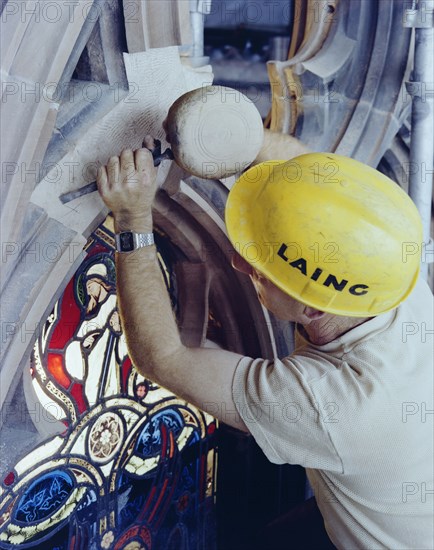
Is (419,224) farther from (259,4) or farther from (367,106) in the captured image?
(259,4)

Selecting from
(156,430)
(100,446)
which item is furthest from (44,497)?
(156,430)

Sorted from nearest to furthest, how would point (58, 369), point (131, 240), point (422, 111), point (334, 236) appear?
point (334, 236), point (131, 240), point (58, 369), point (422, 111)

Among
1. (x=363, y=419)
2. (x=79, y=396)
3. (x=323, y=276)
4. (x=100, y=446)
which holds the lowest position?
(x=100, y=446)

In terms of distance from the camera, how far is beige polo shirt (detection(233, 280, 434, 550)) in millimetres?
1938

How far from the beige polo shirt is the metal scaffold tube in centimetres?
100

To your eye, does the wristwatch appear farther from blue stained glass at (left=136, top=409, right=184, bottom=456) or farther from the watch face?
blue stained glass at (left=136, top=409, right=184, bottom=456)

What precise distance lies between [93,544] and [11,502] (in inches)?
18.7

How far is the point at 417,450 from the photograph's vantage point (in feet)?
6.77

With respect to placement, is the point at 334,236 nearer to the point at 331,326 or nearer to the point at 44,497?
the point at 331,326

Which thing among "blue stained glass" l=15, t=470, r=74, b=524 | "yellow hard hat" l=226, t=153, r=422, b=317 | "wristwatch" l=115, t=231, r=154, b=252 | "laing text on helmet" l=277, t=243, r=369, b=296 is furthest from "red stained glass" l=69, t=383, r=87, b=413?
"laing text on helmet" l=277, t=243, r=369, b=296

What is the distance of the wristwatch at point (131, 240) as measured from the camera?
2012 millimetres

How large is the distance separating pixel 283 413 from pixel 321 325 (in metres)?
0.30

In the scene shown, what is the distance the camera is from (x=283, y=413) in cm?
193

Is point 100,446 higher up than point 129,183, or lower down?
lower down
